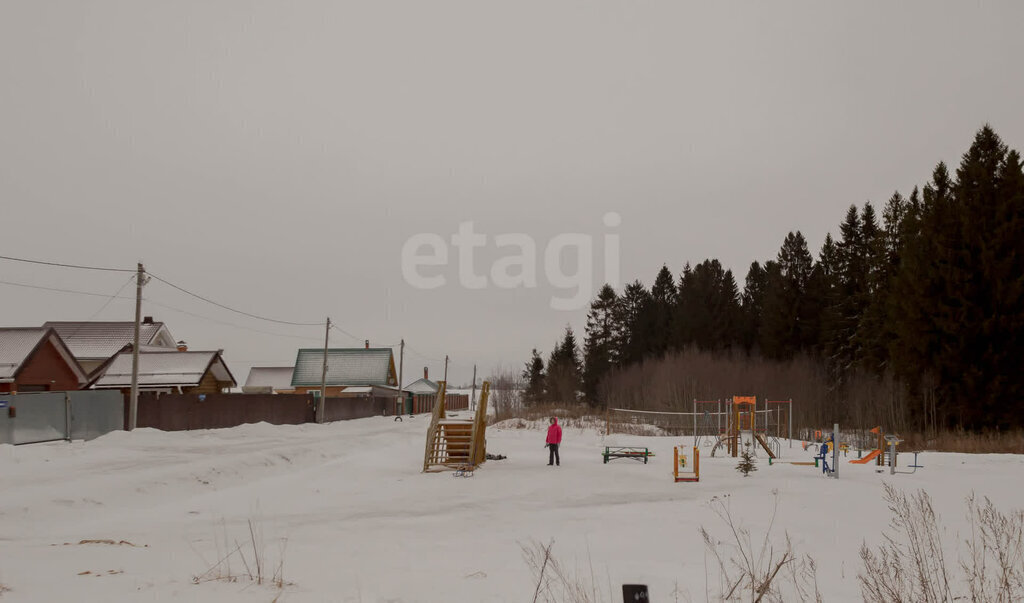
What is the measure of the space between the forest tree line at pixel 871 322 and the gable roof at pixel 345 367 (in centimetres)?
1846

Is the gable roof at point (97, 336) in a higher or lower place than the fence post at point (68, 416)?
higher

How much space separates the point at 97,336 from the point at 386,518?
50512mm

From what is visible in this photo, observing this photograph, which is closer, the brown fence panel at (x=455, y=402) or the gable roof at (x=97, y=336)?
the gable roof at (x=97, y=336)

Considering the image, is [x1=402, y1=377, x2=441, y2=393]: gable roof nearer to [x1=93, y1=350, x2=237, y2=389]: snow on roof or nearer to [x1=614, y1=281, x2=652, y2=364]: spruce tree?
[x1=614, y1=281, x2=652, y2=364]: spruce tree

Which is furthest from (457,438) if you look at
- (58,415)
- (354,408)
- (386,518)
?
(354,408)

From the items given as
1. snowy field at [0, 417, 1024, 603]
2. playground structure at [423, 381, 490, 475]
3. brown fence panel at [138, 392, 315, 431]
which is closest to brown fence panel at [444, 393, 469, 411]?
brown fence panel at [138, 392, 315, 431]

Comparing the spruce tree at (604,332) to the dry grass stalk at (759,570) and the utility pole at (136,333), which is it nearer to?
the utility pole at (136,333)

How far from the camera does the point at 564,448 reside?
1257 inches

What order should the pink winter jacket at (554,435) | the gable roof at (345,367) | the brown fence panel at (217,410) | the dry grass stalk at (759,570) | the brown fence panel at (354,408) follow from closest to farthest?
the dry grass stalk at (759,570) → the pink winter jacket at (554,435) → the brown fence panel at (217,410) → the brown fence panel at (354,408) → the gable roof at (345,367)

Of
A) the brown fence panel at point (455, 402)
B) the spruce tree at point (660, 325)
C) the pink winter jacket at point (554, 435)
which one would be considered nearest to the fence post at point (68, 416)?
the pink winter jacket at point (554, 435)

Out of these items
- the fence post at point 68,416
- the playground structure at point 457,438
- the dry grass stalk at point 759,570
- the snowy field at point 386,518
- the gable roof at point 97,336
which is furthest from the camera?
the gable roof at point 97,336

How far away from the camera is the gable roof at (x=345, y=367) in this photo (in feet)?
254

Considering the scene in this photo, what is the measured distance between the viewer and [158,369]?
47250 millimetres

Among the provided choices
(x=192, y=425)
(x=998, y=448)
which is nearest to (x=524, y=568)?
(x=998, y=448)
